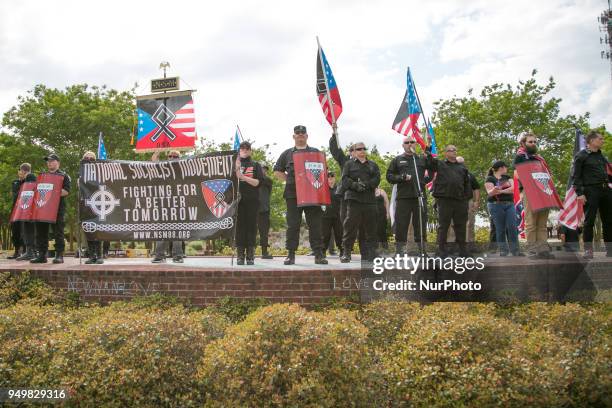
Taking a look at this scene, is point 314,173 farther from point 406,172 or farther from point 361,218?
point 406,172

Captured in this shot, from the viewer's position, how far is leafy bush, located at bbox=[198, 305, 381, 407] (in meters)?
3.70

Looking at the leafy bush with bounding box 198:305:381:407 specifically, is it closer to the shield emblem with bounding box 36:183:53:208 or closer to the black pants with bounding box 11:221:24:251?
the shield emblem with bounding box 36:183:53:208

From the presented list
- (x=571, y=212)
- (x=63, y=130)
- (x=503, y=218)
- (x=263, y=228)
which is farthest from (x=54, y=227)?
(x=63, y=130)

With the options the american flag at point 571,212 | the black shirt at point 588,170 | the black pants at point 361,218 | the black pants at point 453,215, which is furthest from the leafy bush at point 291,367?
the american flag at point 571,212

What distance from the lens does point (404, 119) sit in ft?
28.3

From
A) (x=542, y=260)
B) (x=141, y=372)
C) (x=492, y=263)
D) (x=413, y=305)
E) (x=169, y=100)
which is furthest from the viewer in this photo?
(x=169, y=100)

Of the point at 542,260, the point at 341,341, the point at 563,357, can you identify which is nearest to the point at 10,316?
the point at 341,341

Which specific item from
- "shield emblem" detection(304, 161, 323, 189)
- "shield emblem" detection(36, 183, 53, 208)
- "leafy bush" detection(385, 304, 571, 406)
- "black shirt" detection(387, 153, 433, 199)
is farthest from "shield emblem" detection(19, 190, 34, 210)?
"leafy bush" detection(385, 304, 571, 406)

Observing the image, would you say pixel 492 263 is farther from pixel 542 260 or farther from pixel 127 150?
pixel 127 150

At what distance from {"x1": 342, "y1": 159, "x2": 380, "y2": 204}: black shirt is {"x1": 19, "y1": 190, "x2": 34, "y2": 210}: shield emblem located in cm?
544

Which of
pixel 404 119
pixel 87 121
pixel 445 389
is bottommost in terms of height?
pixel 445 389

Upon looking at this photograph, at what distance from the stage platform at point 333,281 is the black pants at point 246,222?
1031 mm

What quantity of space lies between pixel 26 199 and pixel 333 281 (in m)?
5.97

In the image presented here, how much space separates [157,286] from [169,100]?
5.92 meters
